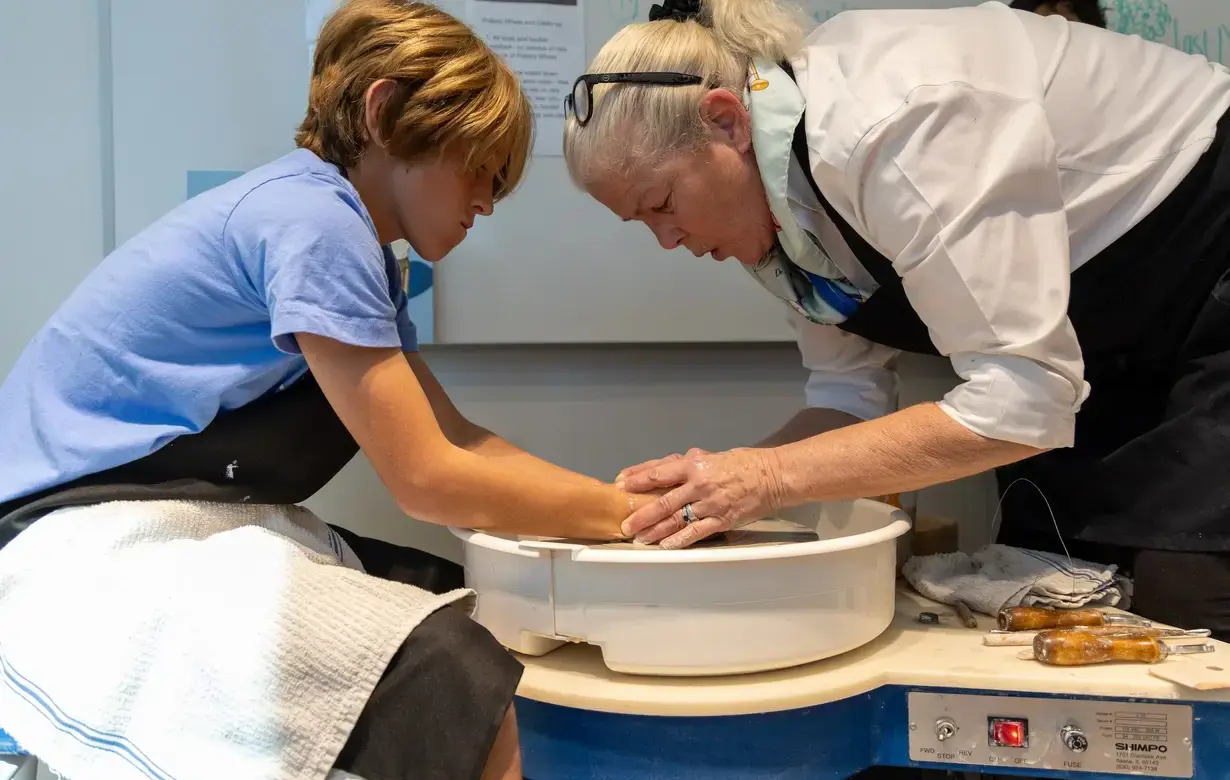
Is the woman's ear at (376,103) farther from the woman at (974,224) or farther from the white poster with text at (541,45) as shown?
the white poster with text at (541,45)

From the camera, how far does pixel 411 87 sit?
0.84m

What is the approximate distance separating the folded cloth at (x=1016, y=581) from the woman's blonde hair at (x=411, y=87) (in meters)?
0.67

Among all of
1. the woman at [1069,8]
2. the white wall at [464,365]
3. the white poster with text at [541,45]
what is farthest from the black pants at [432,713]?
the woman at [1069,8]

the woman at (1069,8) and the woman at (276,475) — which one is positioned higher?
the woman at (1069,8)

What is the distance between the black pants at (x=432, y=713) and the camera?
0.63 m

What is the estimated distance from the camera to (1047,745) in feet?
2.50

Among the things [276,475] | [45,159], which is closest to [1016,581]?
[276,475]

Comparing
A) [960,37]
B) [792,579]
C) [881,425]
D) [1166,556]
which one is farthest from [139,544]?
[1166,556]

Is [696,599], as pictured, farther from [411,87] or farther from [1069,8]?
[1069,8]

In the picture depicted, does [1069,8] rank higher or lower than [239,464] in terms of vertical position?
higher

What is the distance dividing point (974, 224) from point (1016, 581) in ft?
1.35

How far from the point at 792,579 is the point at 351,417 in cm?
40

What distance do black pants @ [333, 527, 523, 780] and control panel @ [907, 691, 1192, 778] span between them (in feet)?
1.27

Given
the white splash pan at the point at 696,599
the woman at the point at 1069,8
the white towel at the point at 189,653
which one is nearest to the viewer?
the white towel at the point at 189,653
